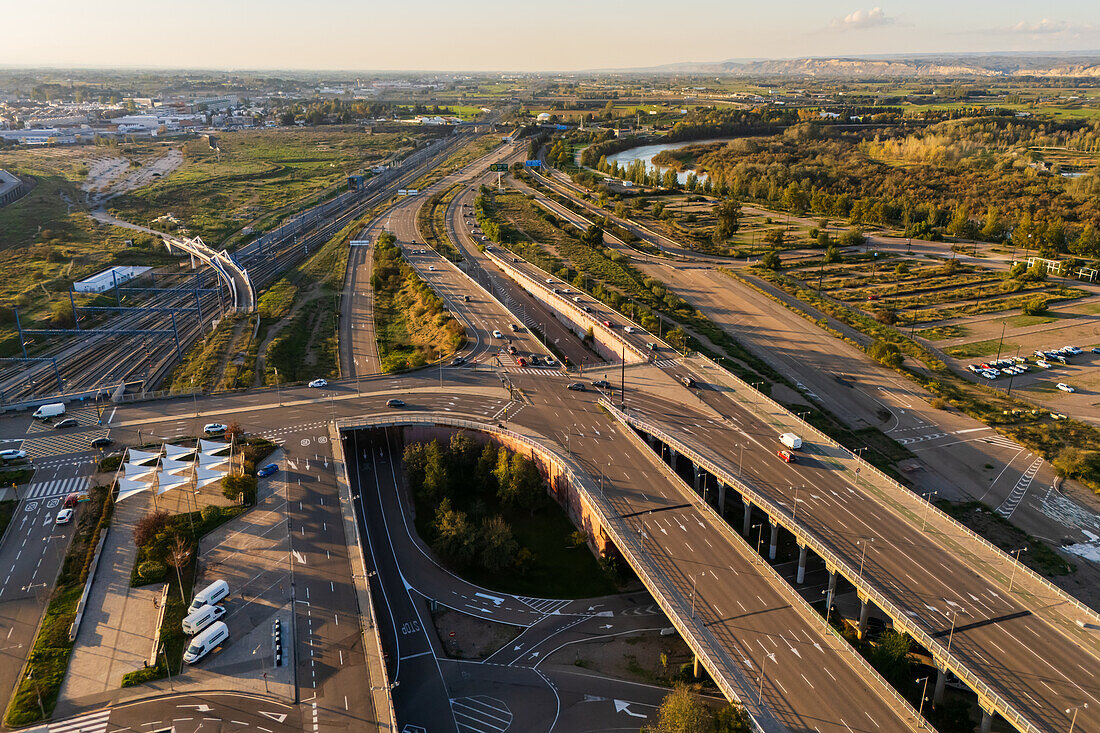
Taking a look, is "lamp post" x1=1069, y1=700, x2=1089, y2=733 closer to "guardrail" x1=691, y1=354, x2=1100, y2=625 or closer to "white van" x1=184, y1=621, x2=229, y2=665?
"guardrail" x1=691, y1=354, x2=1100, y2=625

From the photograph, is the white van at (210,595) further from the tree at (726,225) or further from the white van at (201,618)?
the tree at (726,225)

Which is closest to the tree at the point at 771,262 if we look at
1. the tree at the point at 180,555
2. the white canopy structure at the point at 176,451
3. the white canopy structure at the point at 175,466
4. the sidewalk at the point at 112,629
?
the white canopy structure at the point at 176,451

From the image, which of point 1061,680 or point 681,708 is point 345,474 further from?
point 1061,680

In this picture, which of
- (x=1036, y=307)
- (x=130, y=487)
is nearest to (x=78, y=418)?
(x=130, y=487)

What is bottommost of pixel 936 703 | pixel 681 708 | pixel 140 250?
pixel 936 703

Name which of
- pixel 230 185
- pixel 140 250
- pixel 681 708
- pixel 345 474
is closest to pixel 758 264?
pixel 345 474

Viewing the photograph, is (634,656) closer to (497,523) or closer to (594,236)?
(497,523)
